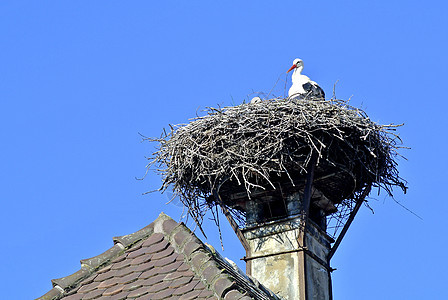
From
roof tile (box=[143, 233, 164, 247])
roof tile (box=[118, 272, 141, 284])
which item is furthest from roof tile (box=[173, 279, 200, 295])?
roof tile (box=[143, 233, 164, 247])

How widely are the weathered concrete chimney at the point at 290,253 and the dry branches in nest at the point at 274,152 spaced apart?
16.4 inches

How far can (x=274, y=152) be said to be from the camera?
9461 millimetres

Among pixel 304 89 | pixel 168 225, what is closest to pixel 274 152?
pixel 304 89

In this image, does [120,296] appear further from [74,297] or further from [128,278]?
[74,297]

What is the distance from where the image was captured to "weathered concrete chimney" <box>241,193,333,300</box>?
29.1 feet

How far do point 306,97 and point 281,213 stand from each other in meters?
1.83

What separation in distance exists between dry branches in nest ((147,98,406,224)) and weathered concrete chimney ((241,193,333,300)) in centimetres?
42

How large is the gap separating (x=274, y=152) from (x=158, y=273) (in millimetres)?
4119

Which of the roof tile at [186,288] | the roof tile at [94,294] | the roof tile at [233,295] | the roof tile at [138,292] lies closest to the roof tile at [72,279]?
the roof tile at [94,294]

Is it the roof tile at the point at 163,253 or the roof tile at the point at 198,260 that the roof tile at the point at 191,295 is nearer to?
the roof tile at the point at 198,260

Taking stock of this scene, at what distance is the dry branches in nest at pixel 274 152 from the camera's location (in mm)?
9641

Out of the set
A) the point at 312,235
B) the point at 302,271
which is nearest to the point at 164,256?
the point at 302,271

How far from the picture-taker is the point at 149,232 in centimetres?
610

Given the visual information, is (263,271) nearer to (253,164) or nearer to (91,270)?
(253,164)
